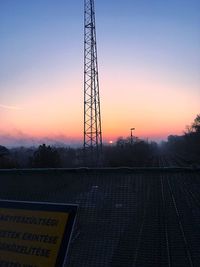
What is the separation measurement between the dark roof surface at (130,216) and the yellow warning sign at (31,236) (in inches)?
80.7

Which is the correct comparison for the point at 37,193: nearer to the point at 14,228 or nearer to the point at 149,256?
the point at 149,256

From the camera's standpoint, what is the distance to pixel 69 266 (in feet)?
19.2

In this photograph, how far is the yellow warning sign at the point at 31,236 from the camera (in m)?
3.67

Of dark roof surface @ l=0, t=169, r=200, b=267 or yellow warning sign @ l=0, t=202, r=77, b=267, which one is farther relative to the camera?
dark roof surface @ l=0, t=169, r=200, b=267

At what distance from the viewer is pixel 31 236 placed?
3832 mm

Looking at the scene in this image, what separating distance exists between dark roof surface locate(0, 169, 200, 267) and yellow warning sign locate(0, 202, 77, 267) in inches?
80.7

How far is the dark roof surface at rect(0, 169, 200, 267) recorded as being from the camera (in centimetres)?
577

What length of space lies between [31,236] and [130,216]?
7.42 ft

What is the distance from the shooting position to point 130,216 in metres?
5.85

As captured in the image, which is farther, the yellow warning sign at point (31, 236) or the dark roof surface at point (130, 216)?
the dark roof surface at point (130, 216)

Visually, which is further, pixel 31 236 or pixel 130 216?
pixel 130 216

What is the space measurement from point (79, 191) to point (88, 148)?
1225 inches

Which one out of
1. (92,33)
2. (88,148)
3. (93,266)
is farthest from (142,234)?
(92,33)

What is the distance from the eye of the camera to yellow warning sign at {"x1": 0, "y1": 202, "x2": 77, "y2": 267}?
367 cm
